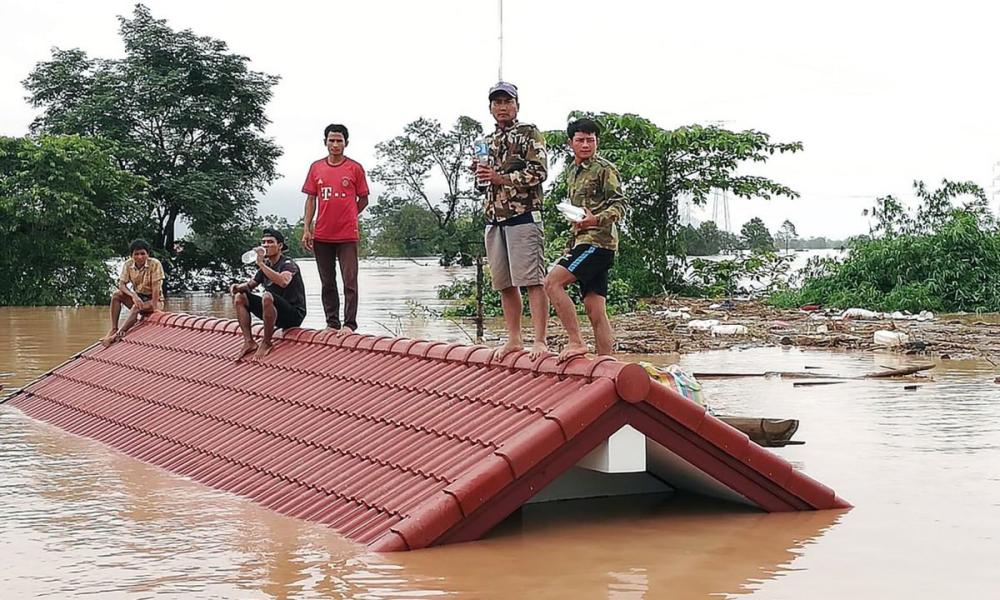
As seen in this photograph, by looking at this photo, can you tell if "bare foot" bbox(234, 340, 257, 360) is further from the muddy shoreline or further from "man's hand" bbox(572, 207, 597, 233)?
the muddy shoreline

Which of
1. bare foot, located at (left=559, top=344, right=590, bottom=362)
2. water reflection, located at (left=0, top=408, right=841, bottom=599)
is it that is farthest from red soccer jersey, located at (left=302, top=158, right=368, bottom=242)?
bare foot, located at (left=559, top=344, right=590, bottom=362)

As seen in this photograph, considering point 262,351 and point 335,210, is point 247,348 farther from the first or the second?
point 335,210

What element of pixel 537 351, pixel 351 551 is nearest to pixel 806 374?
pixel 537 351

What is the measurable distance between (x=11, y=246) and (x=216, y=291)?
414 inches

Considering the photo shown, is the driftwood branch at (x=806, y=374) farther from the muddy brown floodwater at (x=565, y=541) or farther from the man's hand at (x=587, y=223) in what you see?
the man's hand at (x=587, y=223)

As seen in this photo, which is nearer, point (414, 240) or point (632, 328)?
point (632, 328)

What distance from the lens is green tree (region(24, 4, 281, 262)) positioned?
42.8 m

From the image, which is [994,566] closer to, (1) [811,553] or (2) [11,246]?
(1) [811,553]

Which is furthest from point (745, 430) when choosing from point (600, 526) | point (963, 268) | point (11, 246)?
point (11, 246)

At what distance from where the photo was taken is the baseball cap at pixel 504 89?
867cm

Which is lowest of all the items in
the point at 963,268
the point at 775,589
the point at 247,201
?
the point at 775,589

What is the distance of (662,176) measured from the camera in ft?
104

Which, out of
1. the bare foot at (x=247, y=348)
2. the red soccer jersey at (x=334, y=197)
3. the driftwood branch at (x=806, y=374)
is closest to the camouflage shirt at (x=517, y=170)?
the red soccer jersey at (x=334, y=197)

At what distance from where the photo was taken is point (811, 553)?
6.84m
